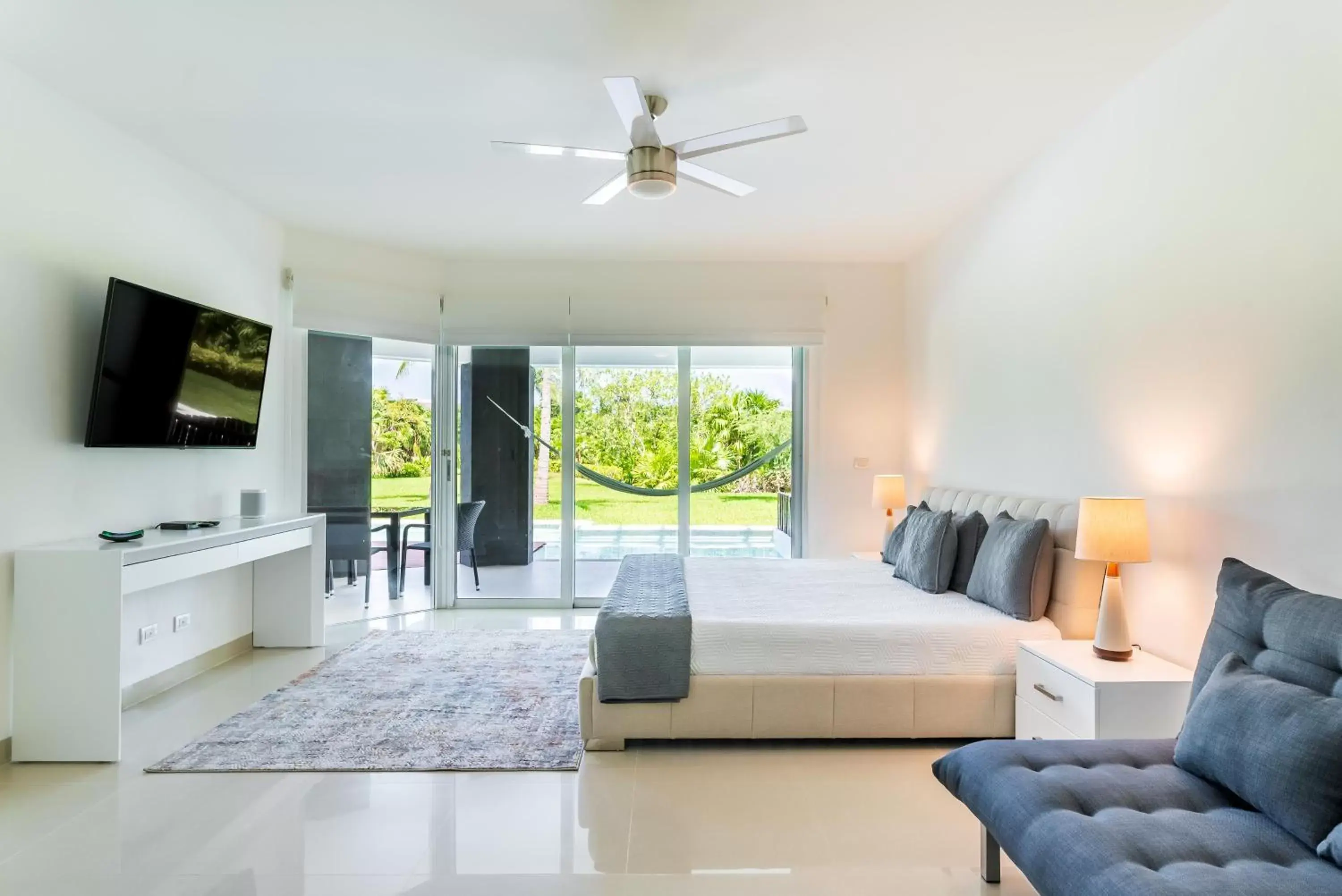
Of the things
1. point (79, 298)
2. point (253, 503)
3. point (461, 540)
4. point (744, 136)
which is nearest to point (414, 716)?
point (253, 503)

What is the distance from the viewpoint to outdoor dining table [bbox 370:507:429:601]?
526 cm

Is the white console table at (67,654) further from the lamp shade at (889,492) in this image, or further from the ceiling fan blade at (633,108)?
the lamp shade at (889,492)

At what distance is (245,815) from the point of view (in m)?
2.37

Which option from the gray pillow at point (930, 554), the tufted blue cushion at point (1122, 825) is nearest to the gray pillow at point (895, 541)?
the gray pillow at point (930, 554)

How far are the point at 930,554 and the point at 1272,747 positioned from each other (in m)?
2.10

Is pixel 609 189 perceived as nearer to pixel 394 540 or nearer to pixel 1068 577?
pixel 1068 577

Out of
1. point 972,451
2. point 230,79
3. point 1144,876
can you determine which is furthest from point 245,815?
point 972,451

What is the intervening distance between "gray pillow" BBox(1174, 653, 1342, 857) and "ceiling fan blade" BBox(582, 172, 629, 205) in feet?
8.41

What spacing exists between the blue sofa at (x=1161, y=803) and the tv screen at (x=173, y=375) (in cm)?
356

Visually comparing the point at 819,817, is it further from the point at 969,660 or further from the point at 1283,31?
the point at 1283,31

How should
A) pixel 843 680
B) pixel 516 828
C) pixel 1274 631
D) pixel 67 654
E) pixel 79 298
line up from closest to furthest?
1. pixel 1274 631
2. pixel 516 828
3. pixel 67 654
4. pixel 843 680
5. pixel 79 298

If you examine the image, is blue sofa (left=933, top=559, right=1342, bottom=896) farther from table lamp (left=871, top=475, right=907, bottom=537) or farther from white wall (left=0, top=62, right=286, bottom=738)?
white wall (left=0, top=62, right=286, bottom=738)

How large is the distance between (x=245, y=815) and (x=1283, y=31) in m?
4.08

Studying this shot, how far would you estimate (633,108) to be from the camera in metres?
2.58
